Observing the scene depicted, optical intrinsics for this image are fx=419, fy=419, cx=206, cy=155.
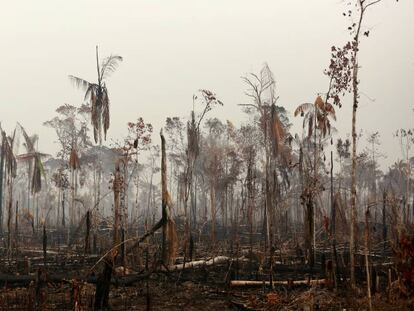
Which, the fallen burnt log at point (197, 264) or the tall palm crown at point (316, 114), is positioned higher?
the tall palm crown at point (316, 114)

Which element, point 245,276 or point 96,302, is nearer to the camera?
point 96,302

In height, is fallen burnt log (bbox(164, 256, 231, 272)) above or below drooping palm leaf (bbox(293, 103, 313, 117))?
below

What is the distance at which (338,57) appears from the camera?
12523mm

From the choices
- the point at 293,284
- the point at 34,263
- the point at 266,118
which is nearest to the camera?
the point at 293,284

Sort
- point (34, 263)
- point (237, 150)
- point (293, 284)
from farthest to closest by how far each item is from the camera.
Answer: point (237, 150)
point (34, 263)
point (293, 284)

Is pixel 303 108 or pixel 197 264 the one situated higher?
pixel 303 108

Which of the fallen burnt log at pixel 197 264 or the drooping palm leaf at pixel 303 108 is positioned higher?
the drooping palm leaf at pixel 303 108

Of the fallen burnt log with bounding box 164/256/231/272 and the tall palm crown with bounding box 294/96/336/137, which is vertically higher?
the tall palm crown with bounding box 294/96/336/137

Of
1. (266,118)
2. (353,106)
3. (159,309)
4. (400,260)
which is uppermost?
(266,118)

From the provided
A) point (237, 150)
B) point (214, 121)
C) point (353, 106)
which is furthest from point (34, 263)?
point (214, 121)

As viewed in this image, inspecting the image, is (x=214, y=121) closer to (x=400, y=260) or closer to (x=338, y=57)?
(x=338, y=57)

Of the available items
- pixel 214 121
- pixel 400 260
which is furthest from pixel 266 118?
pixel 214 121

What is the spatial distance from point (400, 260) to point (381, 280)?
237 inches

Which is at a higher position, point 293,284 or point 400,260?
point 400,260
